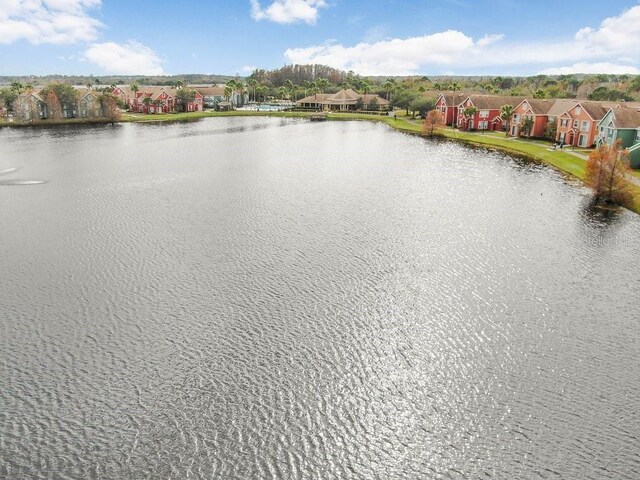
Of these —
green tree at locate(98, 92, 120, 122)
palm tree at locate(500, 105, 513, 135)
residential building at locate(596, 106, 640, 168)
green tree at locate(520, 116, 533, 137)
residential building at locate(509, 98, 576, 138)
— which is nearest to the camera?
residential building at locate(596, 106, 640, 168)

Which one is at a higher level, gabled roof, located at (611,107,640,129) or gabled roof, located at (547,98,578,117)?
gabled roof, located at (547,98,578,117)

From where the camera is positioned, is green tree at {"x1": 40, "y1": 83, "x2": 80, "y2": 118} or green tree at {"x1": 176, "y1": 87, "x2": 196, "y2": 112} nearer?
green tree at {"x1": 40, "y1": 83, "x2": 80, "y2": 118}

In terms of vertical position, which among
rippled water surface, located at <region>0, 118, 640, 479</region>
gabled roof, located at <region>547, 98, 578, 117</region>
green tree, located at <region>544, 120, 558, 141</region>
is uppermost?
gabled roof, located at <region>547, 98, 578, 117</region>

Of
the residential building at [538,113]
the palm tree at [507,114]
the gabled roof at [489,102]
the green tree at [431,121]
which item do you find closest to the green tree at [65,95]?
the green tree at [431,121]

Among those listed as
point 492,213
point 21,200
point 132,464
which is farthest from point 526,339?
point 21,200

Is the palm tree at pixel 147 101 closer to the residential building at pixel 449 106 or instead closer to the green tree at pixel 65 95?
the green tree at pixel 65 95

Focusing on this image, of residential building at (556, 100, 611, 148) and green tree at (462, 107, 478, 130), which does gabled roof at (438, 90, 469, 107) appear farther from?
residential building at (556, 100, 611, 148)

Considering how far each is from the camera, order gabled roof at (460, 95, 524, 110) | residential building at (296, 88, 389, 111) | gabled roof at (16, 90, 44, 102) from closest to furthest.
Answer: gabled roof at (460, 95, 524, 110) < gabled roof at (16, 90, 44, 102) < residential building at (296, 88, 389, 111)

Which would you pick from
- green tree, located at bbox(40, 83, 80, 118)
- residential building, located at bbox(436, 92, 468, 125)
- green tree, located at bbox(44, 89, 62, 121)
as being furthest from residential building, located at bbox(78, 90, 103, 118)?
residential building, located at bbox(436, 92, 468, 125)
